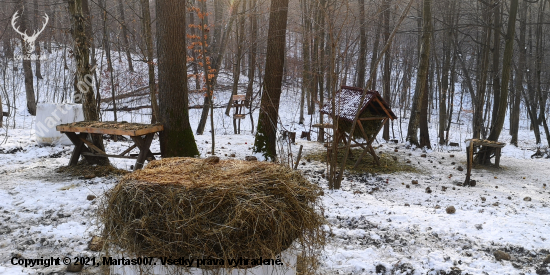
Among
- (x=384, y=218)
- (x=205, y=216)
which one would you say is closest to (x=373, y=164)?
(x=384, y=218)

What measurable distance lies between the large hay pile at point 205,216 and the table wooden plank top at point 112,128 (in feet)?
11.3

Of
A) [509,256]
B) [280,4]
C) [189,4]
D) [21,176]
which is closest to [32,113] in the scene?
[189,4]

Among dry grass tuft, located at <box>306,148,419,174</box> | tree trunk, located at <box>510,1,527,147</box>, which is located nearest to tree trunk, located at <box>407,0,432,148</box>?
dry grass tuft, located at <box>306,148,419,174</box>

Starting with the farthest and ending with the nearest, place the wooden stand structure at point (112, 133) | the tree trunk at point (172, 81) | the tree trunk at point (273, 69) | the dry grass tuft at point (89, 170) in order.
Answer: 1. the tree trunk at point (273, 69)
2. the tree trunk at point (172, 81)
3. the dry grass tuft at point (89, 170)
4. the wooden stand structure at point (112, 133)

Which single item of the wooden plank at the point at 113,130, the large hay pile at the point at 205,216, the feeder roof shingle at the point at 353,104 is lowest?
the large hay pile at the point at 205,216

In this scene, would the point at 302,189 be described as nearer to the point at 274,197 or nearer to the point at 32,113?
the point at 274,197

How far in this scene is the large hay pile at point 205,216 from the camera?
8.41 ft

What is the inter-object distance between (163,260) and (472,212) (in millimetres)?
4630

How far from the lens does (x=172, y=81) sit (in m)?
7.02

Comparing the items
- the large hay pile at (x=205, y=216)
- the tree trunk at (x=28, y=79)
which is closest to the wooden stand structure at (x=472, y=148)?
the large hay pile at (x=205, y=216)

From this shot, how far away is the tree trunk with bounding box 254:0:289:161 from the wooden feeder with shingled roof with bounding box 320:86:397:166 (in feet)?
3.97

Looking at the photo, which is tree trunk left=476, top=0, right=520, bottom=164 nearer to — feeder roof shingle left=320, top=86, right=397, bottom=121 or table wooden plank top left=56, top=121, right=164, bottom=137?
feeder roof shingle left=320, top=86, right=397, bottom=121

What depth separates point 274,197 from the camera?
2840mm

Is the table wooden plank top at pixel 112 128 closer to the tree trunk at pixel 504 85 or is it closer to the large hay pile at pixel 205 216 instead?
the large hay pile at pixel 205 216
